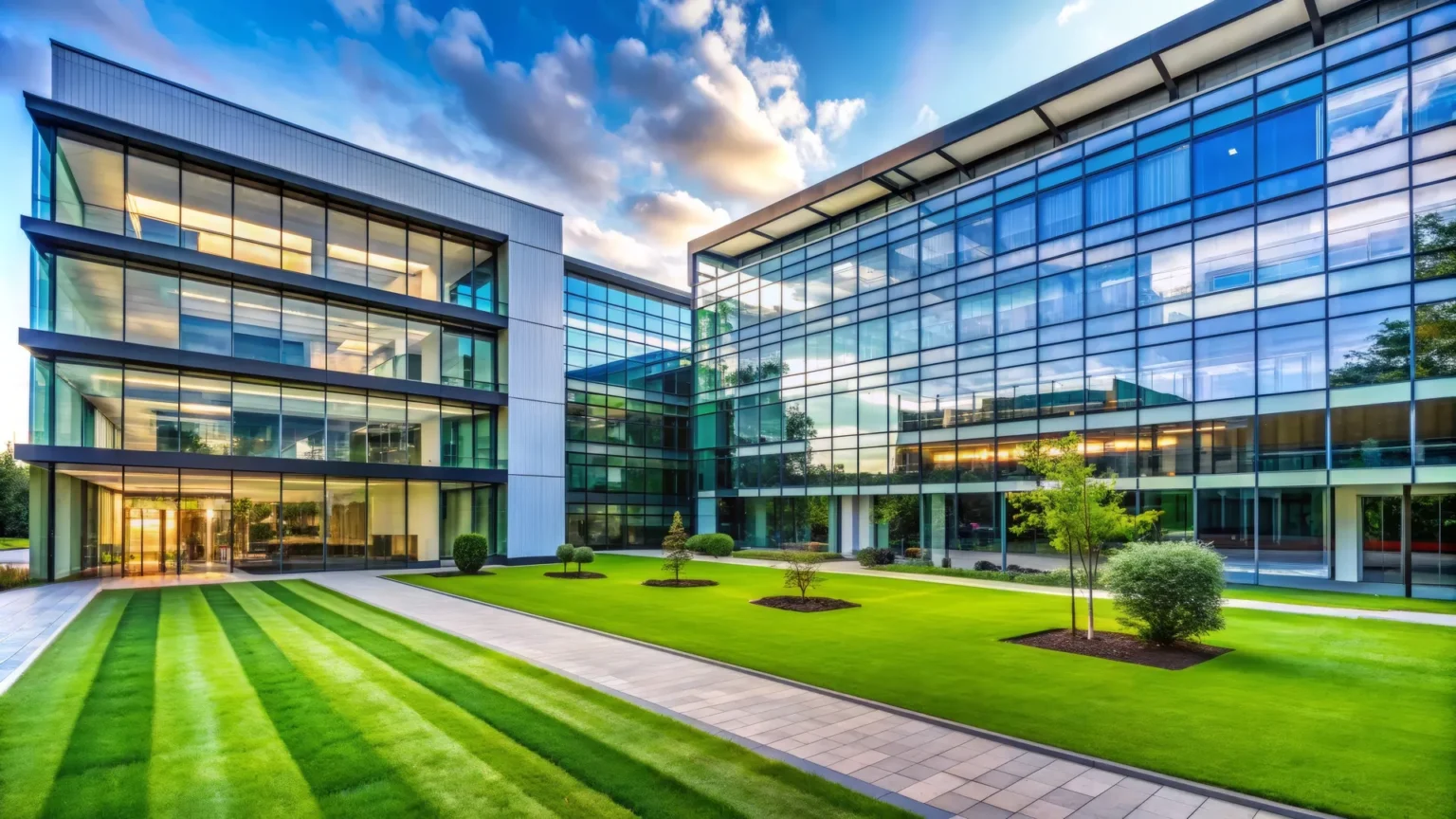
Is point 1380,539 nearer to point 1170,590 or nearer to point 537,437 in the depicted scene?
point 1170,590

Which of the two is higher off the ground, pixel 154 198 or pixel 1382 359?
pixel 154 198

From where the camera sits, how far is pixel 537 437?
34.8 m

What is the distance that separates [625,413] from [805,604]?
26.8 meters

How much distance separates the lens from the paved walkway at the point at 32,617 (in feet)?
36.3

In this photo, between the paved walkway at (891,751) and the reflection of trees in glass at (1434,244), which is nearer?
the paved walkway at (891,751)

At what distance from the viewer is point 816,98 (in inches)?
1212

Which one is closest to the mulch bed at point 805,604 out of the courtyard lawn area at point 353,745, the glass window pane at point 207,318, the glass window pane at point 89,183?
the courtyard lawn area at point 353,745

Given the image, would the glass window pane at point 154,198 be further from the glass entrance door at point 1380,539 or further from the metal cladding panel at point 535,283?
the glass entrance door at point 1380,539

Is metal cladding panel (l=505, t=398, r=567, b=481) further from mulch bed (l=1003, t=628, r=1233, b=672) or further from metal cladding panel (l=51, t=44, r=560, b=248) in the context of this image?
mulch bed (l=1003, t=628, r=1233, b=672)

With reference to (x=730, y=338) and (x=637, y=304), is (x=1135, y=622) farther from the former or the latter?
(x=637, y=304)

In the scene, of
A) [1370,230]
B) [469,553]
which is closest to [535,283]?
[469,553]

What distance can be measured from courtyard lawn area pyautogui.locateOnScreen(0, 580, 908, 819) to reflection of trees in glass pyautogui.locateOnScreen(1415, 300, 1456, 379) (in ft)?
79.8

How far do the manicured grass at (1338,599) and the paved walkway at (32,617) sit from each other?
90.4 ft

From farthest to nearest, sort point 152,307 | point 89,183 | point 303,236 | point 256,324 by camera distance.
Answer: point 303,236, point 256,324, point 152,307, point 89,183
